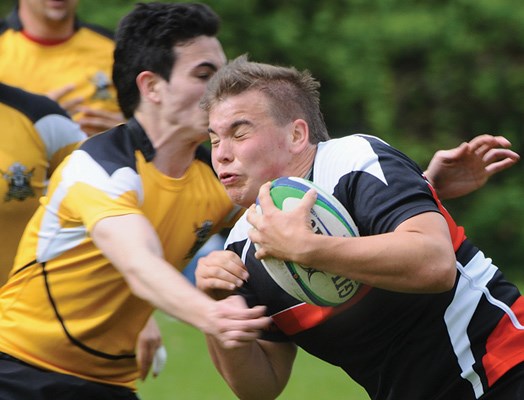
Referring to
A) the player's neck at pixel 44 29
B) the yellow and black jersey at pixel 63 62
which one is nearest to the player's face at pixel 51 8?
the player's neck at pixel 44 29

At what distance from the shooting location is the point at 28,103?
4.52 meters

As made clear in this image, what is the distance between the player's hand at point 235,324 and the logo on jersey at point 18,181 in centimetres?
Answer: 172

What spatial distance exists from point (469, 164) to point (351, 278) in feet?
3.77

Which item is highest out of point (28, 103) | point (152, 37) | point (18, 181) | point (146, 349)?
point (152, 37)

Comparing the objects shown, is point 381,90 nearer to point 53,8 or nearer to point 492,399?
point 53,8

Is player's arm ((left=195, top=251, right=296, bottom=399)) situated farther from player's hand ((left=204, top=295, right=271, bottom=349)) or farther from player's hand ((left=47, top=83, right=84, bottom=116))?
player's hand ((left=47, top=83, right=84, bottom=116))

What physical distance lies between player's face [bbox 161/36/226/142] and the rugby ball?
0.99 m

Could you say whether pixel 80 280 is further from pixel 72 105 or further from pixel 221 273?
pixel 72 105

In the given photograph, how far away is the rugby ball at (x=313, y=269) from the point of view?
3096 mm

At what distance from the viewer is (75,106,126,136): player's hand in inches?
234

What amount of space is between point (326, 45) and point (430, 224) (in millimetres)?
9875

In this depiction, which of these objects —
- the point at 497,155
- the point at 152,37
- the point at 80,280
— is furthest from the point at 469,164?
the point at 80,280

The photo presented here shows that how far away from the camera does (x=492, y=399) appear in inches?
131

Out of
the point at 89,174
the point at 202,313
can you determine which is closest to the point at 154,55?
the point at 89,174
